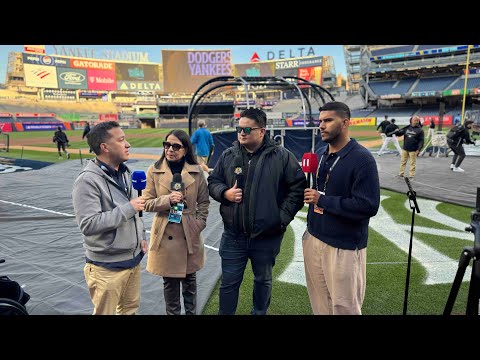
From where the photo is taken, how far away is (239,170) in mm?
2707

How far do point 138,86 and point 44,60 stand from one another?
21718 millimetres

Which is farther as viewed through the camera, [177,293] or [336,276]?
[177,293]

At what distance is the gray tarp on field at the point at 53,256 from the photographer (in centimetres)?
357

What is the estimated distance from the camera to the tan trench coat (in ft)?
9.46

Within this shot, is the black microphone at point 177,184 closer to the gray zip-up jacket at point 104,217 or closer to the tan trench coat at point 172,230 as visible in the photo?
the tan trench coat at point 172,230

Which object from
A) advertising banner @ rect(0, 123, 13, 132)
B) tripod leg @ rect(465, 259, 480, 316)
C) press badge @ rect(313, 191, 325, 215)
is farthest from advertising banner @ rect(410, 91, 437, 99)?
advertising banner @ rect(0, 123, 13, 132)

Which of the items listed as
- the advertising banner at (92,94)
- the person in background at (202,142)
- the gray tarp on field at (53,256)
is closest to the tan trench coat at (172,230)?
the gray tarp on field at (53,256)

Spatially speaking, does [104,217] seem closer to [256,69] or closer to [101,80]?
[101,80]

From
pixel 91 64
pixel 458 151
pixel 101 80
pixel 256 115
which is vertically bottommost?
pixel 458 151

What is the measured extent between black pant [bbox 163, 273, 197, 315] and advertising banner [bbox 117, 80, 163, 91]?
87052 mm

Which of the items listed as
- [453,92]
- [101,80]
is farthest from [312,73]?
[101,80]
